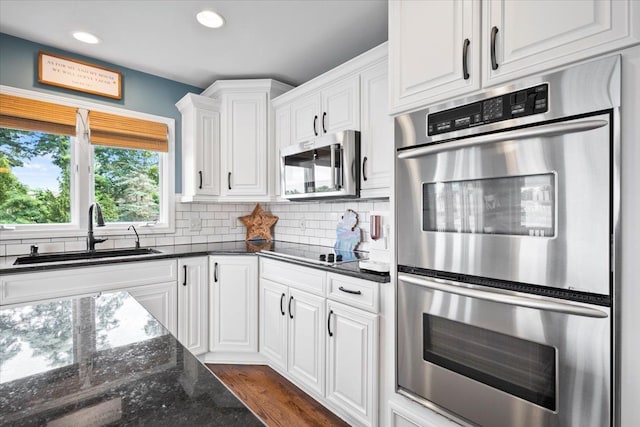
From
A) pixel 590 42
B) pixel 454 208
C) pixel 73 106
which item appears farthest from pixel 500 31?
pixel 73 106

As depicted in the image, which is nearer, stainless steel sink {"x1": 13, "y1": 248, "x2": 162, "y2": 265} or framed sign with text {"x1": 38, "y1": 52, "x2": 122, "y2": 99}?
stainless steel sink {"x1": 13, "y1": 248, "x2": 162, "y2": 265}

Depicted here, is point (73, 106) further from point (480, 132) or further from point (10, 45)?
point (480, 132)

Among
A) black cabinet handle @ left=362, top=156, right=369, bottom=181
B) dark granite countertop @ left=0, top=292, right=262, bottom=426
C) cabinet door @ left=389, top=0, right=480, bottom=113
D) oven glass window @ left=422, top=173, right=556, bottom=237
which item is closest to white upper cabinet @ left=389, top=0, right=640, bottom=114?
cabinet door @ left=389, top=0, right=480, bottom=113

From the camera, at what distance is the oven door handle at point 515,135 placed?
1.01m

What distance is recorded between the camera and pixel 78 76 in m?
2.71

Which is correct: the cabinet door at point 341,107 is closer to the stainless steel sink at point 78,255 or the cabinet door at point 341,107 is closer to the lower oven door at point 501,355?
the lower oven door at point 501,355

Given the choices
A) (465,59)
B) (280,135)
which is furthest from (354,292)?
(280,135)

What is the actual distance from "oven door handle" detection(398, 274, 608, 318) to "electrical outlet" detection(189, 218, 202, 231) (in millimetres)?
2425

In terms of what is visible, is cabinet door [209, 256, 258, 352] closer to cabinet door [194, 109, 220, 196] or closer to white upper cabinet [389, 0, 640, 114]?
cabinet door [194, 109, 220, 196]

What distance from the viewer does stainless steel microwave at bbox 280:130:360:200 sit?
7.27ft

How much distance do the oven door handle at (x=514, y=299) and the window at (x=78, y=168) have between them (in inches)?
101

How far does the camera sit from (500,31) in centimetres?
121

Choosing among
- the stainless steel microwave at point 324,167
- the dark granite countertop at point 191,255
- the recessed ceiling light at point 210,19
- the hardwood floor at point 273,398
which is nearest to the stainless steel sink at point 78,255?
the dark granite countertop at point 191,255

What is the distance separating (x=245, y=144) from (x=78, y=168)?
4.42 ft
